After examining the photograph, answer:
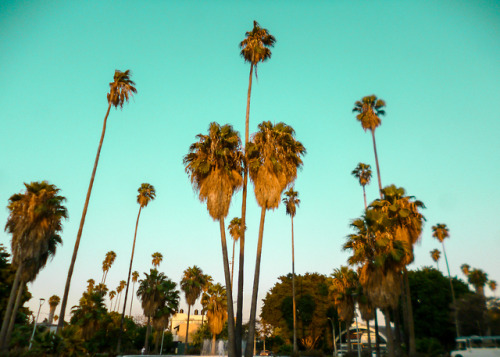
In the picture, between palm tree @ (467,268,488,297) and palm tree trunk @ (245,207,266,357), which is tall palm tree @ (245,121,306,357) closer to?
palm tree trunk @ (245,207,266,357)

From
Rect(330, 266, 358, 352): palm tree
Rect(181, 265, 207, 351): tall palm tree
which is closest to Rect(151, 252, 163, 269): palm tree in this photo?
Rect(181, 265, 207, 351): tall palm tree

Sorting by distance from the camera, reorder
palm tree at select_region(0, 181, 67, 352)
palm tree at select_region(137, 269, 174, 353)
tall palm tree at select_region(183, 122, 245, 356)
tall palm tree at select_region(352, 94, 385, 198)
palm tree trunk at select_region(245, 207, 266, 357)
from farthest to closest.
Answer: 1. palm tree at select_region(137, 269, 174, 353)
2. tall palm tree at select_region(352, 94, 385, 198)
3. palm tree at select_region(0, 181, 67, 352)
4. tall palm tree at select_region(183, 122, 245, 356)
5. palm tree trunk at select_region(245, 207, 266, 357)

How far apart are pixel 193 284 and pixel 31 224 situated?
99.6 ft

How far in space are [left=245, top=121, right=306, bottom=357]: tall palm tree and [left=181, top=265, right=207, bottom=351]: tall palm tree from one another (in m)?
36.6

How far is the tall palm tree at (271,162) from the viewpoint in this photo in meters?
18.9

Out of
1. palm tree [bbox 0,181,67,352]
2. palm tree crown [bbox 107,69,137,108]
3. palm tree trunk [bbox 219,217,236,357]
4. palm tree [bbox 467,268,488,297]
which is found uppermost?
palm tree crown [bbox 107,69,137,108]

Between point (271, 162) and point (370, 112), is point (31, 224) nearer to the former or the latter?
point (271, 162)

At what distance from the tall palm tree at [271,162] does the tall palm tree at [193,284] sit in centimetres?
3660

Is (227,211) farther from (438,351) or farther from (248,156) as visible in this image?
(438,351)

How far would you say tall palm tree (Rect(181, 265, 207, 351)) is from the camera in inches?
2024

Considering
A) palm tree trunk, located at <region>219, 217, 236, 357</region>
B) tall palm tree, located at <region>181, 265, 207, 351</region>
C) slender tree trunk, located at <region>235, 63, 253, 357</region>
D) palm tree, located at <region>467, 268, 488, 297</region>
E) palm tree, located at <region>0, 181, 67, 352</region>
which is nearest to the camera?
palm tree trunk, located at <region>219, 217, 236, 357</region>

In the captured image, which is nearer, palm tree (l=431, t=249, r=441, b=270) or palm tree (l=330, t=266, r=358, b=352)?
palm tree (l=330, t=266, r=358, b=352)

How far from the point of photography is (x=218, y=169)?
19422 millimetres

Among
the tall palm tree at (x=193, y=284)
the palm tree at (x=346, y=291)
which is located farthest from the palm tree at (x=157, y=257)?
the palm tree at (x=346, y=291)
